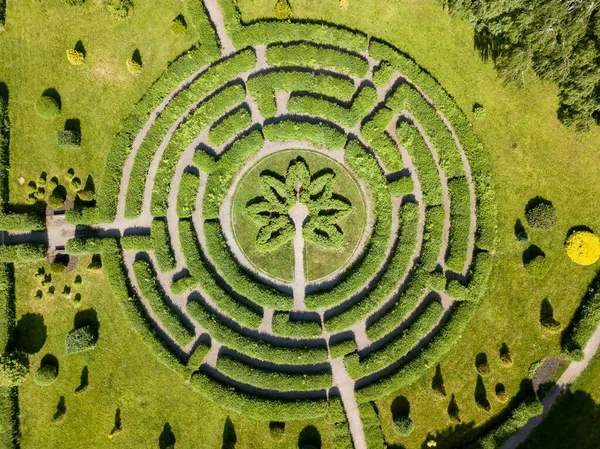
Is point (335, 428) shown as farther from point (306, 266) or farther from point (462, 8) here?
point (462, 8)

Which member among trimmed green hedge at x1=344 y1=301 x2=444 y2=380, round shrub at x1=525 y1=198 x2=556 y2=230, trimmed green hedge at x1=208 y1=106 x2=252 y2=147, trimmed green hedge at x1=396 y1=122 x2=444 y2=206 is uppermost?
trimmed green hedge at x1=208 y1=106 x2=252 y2=147

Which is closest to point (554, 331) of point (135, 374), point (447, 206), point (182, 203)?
point (447, 206)

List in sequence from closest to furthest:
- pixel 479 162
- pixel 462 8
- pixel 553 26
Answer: pixel 553 26, pixel 462 8, pixel 479 162

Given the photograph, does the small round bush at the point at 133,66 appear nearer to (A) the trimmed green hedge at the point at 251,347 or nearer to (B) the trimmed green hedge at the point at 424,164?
(A) the trimmed green hedge at the point at 251,347

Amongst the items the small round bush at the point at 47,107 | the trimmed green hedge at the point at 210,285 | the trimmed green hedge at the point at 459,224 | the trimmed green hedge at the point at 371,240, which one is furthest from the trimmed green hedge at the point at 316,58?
the small round bush at the point at 47,107

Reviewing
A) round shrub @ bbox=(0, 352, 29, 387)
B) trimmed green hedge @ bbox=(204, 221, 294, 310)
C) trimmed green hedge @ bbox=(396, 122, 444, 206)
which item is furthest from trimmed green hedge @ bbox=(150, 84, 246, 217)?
round shrub @ bbox=(0, 352, 29, 387)

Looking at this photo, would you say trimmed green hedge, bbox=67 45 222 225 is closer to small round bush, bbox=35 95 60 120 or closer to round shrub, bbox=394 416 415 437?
small round bush, bbox=35 95 60 120
